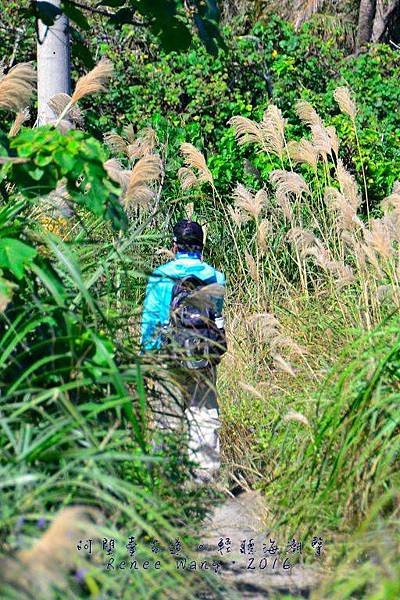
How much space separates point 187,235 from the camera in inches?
285

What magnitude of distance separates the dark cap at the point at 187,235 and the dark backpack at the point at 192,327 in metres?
0.28

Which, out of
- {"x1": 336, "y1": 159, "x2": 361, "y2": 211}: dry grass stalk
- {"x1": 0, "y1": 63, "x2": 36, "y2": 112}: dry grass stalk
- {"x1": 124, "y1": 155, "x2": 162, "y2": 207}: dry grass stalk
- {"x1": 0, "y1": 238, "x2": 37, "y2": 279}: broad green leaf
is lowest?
→ {"x1": 0, "y1": 238, "x2": 37, "y2": 279}: broad green leaf

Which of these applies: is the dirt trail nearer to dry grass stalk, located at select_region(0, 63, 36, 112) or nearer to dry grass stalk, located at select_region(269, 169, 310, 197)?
dry grass stalk, located at select_region(0, 63, 36, 112)

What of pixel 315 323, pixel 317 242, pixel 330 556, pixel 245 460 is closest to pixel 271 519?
pixel 330 556

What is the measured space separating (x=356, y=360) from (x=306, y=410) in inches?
25.6

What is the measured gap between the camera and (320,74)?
12.7 metres

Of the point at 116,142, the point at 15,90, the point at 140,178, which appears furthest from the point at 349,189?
the point at 15,90

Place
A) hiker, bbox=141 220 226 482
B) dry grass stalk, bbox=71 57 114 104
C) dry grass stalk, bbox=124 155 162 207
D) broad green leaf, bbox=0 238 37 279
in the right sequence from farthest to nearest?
1. dry grass stalk, bbox=124 155 162 207
2. dry grass stalk, bbox=71 57 114 104
3. hiker, bbox=141 220 226 482
4. broad green leaf, bbox=0 238 37 279

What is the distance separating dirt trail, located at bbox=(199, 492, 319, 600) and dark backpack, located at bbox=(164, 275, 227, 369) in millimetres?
747

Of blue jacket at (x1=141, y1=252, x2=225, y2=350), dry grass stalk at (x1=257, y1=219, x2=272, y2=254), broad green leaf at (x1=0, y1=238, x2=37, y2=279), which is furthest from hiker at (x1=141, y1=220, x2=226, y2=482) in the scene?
dry grass stalk at (x1=257, y1=219, x2=272, y2=254)

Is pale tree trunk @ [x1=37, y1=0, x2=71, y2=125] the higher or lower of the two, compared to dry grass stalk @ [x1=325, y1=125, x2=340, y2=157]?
higher

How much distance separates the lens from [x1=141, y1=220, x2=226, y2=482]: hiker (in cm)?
532

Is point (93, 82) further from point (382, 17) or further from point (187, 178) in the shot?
point (382, 17)

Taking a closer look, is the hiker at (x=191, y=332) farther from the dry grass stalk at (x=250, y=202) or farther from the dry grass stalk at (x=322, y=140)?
the dry grass stalk at (x=322, y=140)
